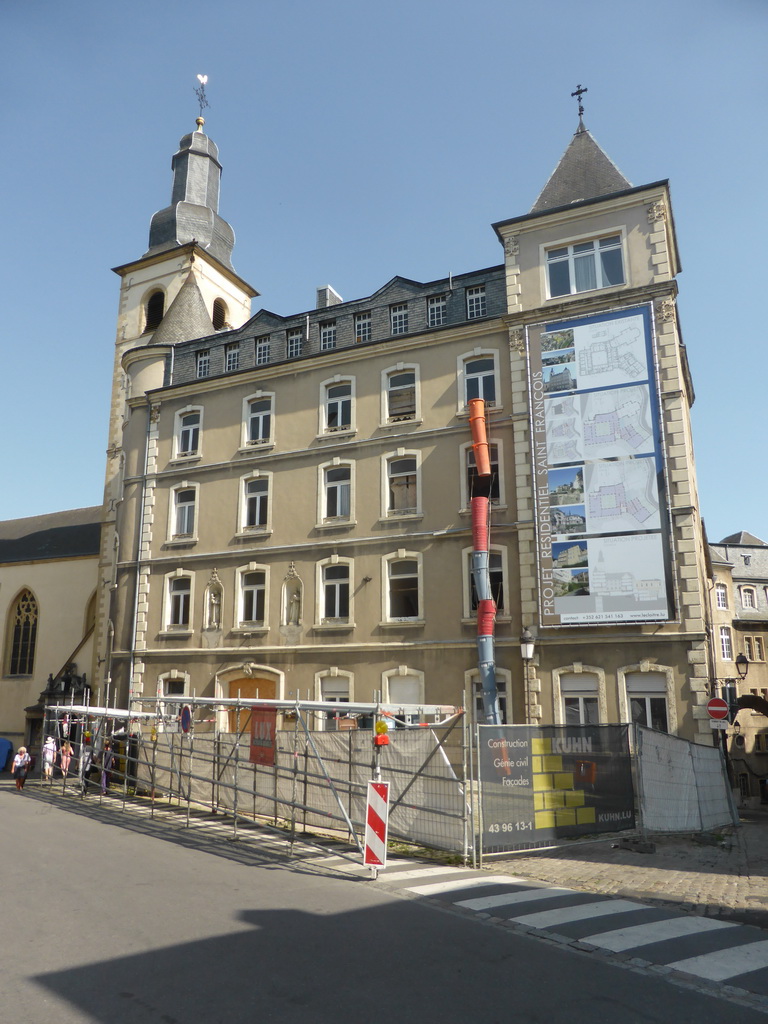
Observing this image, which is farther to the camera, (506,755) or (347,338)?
(347,338)

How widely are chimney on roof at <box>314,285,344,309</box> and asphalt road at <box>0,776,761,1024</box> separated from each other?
26.5 metres

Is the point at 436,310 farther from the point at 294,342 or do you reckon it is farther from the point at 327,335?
the point at 294,342

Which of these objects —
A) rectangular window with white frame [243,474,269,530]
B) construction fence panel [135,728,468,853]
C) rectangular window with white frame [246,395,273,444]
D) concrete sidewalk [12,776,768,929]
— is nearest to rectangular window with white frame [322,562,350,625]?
rectangular window with white frame [243,474,269,530]

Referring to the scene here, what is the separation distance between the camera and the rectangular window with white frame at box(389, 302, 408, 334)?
27.5 metres

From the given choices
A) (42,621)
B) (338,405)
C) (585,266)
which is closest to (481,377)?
(585,266)

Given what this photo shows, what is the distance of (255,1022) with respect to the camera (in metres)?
5.98

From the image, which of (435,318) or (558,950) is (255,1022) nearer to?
(558,950)

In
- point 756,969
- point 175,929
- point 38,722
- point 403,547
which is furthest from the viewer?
point 38,722

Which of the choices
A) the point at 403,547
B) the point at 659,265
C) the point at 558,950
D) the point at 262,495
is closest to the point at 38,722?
the point at 262,495

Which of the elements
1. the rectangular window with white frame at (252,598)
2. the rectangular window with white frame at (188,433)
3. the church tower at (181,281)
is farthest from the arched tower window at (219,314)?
the rectangular window with white frame at (252,598)

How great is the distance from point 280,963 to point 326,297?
29.9 meters

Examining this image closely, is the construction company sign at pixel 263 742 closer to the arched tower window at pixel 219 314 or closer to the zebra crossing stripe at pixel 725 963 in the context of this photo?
the zebra crossing stripe at pixel 725 963

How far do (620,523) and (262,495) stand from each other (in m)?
12.8

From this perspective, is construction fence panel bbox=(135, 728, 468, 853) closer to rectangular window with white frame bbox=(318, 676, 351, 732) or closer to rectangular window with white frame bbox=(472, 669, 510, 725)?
rectangular window with white frame bbox=(472, 669, 510, 725)
